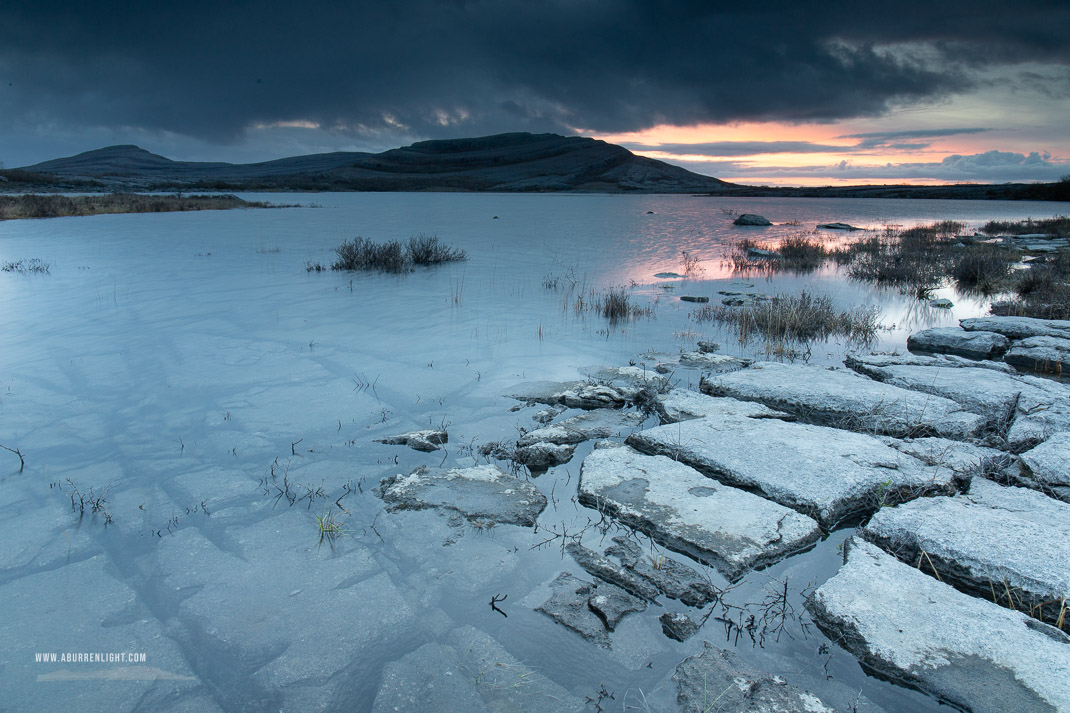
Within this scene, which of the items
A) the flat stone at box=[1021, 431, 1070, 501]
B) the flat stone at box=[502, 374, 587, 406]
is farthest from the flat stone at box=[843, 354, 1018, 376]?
A: the flat stone at box=[502, 374, 587, 406]

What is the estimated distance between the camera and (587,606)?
2.34 metres

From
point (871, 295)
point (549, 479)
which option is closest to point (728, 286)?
point (871, 295)

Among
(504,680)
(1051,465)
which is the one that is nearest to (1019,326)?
(1051,465)

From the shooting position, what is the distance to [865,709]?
1.88 m

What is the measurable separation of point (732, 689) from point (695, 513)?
37.5 inches

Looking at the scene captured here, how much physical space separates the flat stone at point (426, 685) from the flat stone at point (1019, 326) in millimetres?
7497

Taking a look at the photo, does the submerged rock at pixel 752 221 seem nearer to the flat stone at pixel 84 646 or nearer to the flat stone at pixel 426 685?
the flat stone at pixel 426 685

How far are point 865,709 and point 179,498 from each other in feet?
11.5

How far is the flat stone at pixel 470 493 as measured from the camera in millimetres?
3018

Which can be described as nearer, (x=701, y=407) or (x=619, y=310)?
(x=701, y=407)

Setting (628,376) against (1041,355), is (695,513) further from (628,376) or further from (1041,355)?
(1041,355)

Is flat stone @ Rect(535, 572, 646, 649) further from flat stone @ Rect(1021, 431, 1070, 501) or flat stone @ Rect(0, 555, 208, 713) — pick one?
flat stone @ Rect(1021, 431, 1070, 501)

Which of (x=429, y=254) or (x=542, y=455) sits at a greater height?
(x=429, y=254)

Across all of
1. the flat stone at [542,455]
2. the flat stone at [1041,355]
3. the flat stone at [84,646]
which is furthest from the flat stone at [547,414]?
the flat stone at [1041,355]
